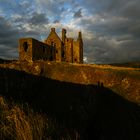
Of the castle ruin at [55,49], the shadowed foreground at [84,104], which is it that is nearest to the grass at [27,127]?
the shadowed foreground at [84,104]

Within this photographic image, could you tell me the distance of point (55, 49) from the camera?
221 feet

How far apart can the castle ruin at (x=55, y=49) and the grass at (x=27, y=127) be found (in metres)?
50.3

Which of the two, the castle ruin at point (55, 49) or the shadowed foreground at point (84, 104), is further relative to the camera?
the castle ruin at point (55, 49)

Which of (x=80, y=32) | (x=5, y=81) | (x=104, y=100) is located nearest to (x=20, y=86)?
(x=5, y=81)

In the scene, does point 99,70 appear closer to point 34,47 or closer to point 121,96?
point 121,96

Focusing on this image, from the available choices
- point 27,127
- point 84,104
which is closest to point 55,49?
point 84,104

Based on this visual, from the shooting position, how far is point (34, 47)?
56688 millimetres

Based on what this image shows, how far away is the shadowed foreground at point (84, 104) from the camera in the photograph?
33.8 m

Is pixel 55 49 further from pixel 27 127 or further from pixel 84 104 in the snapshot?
pixel 27 127

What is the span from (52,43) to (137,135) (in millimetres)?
40382

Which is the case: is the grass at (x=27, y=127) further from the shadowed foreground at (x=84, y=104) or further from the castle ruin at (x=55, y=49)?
the castle ruin at (x=55, y=49)

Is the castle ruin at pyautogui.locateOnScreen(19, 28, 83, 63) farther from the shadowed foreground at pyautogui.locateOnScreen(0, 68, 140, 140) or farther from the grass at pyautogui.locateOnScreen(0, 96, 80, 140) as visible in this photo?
the grass at pyautogui.locateOnScreen(0, 96, 80, 140)

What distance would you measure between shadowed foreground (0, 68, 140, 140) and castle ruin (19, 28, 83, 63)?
1236cm

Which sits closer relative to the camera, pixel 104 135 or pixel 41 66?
pixel 104 135
